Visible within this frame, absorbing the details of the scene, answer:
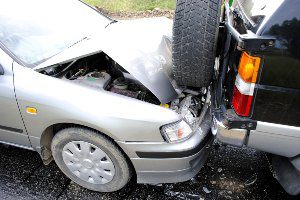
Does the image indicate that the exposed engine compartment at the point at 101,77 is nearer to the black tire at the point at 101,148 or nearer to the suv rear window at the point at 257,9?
the black tire at the point at 101,148

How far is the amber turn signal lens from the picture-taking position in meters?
2.08

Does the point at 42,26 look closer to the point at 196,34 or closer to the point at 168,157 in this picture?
the point at 196,34

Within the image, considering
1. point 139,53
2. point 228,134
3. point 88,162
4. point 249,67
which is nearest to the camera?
point 249,67

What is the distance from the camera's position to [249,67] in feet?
6.90

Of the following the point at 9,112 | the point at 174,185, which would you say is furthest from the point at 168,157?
the point at 9,112

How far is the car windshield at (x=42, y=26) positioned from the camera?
2853 mm

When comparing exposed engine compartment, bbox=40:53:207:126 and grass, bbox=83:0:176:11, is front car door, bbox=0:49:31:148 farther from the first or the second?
grass, bbox=83:0:176:11

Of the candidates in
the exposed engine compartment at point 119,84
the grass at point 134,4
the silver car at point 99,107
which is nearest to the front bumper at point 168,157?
the silver car at point 99,107

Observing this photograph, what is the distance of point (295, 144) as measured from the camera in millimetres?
2248

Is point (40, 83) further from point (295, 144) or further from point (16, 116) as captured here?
point (295, 144)

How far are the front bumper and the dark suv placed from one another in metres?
0.24

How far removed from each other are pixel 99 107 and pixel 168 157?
24.8 inches

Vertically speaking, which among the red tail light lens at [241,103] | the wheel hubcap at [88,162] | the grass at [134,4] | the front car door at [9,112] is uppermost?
the red tail light lens at [241,103]

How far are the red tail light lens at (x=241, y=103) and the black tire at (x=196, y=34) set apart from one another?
35 centimetres
